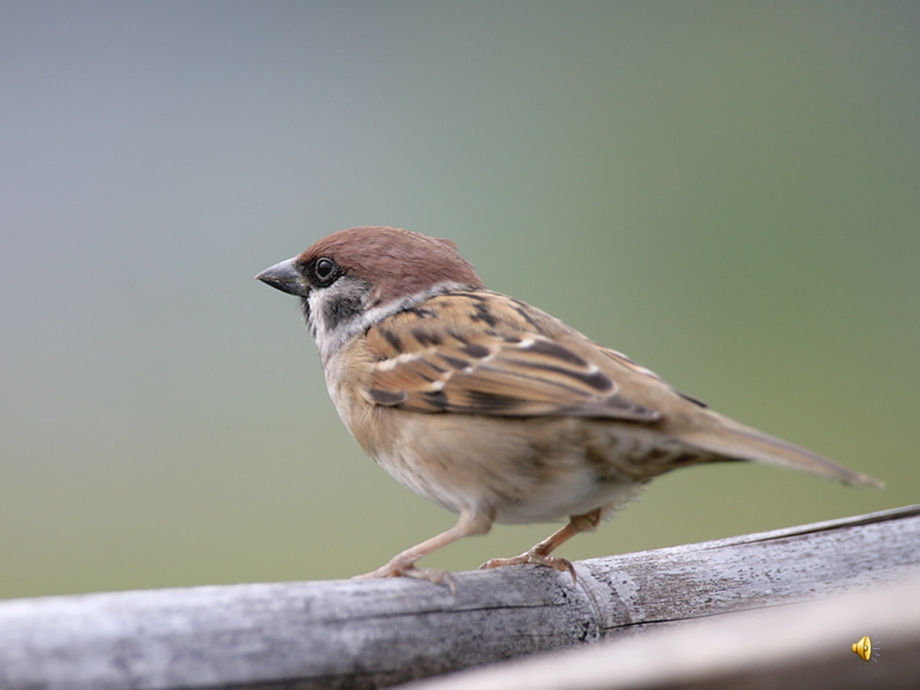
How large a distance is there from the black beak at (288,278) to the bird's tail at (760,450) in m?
1.35

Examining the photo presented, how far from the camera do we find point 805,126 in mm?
5469

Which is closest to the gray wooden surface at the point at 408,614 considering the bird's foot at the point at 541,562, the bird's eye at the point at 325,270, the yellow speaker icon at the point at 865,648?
the bird's foot at the point at 541,562

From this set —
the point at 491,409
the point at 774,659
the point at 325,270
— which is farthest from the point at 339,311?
the point at 774,659

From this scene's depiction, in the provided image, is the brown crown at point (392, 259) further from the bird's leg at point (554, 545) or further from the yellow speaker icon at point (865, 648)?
the yellow speaker icon at point (865, 648)

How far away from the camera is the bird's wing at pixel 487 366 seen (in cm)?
211

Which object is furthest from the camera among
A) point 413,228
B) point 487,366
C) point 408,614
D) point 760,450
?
A: point 413,228

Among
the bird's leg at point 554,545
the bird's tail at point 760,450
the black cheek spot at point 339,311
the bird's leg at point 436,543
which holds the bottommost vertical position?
the bird's leg at point 554,545

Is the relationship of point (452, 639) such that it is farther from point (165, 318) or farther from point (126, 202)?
point (126, 202)

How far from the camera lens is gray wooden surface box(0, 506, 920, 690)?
133 cm

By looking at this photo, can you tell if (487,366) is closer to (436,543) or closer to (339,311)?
(436,543)

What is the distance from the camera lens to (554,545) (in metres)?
2.44

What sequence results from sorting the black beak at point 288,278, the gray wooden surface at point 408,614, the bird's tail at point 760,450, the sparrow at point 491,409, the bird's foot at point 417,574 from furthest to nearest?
the black beak at point 288,278
the sparrow at point 491,409
the bird's foot at point 417,574
the bird's tail at point 760,450
the gray wooden surface at point 408,614

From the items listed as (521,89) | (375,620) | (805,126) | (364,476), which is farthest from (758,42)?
(375,620)

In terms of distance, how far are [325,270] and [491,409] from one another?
0.88m
